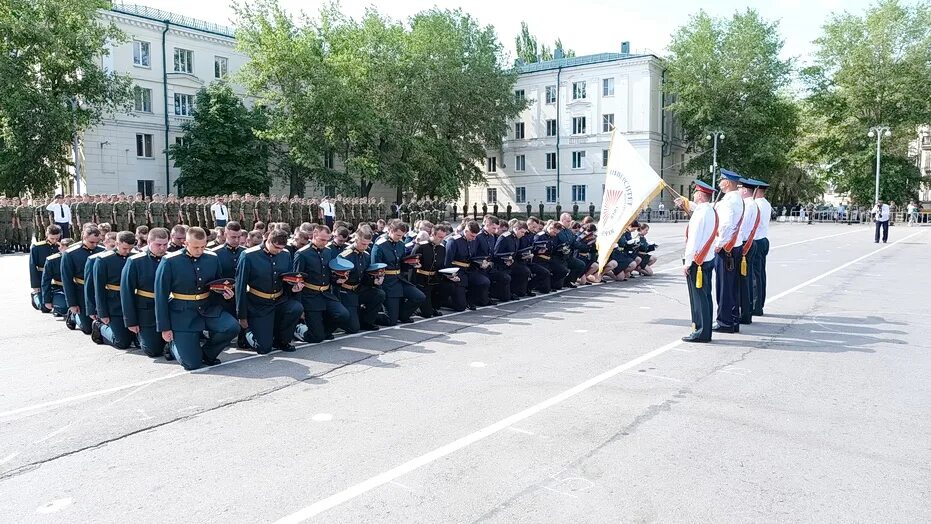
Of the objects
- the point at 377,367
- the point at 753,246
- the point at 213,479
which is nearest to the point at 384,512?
the point at 213,479

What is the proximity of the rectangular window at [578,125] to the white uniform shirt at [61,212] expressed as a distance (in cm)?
4865

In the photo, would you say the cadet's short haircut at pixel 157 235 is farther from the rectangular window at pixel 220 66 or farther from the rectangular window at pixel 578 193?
the rectangular window at pixel 578 193

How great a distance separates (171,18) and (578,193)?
3562 centimetres

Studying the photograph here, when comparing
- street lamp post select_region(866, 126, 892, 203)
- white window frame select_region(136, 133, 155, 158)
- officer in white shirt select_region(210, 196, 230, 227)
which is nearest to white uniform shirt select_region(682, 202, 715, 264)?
officer in white shirt select_region(210, 196, 230, 227)

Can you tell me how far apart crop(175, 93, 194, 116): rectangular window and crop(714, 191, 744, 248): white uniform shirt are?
146ft

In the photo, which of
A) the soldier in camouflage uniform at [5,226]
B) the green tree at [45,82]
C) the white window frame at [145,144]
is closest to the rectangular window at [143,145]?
the white window frame at [145,144]

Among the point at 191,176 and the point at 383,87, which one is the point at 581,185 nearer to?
the point at 383,87

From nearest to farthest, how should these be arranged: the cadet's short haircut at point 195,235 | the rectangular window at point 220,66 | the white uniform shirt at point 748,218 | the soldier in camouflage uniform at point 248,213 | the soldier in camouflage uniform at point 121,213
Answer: the cadet's short haircut at point 195,235 < the white uniform shirt at point 748,218 < the soldier in camouflage uniform at point 121,213 < the soldier in camouflage uniform at point 248,213 < the rectangular window at point 220,66

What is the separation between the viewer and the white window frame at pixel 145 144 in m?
46.2

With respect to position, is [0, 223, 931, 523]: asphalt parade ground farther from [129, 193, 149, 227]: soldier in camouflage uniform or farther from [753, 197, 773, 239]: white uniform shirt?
[129, 193, 149, 227]: soldier in camouflage uniform

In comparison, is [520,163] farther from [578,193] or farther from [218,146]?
[218,146]

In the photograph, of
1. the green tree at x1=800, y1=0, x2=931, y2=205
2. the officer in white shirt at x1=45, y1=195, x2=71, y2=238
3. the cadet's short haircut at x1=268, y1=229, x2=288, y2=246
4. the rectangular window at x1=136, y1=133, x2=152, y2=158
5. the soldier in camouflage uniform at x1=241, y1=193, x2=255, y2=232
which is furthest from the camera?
the green tree at x1=800, y1=0, x2=931, y2=205

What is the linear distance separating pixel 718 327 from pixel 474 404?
511 cm

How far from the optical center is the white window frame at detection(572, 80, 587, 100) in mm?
64000
